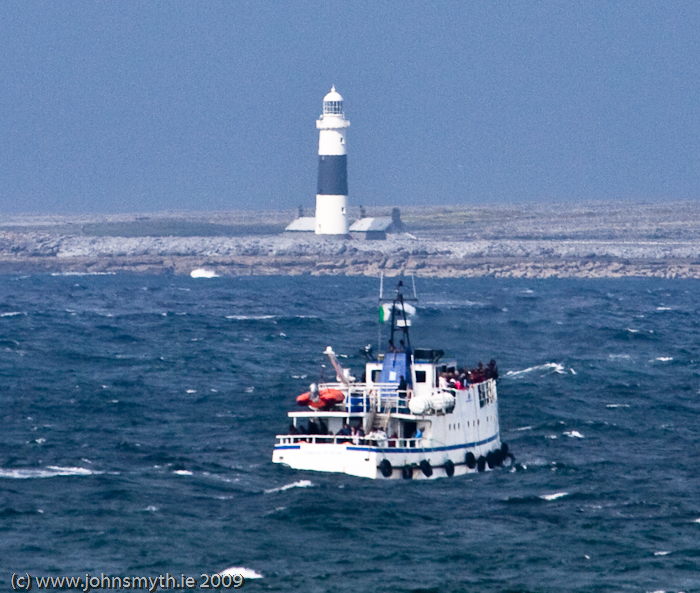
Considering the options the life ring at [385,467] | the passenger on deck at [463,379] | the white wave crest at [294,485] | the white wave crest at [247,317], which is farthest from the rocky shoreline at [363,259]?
the white wave crest at [294,485]

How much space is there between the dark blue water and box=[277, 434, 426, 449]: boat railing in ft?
3.28

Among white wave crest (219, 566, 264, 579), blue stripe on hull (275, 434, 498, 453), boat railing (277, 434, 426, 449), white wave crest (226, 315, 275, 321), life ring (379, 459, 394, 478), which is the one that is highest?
boat railing (277, 434, 426, 449)

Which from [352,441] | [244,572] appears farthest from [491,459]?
[244,572]

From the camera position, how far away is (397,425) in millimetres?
39844

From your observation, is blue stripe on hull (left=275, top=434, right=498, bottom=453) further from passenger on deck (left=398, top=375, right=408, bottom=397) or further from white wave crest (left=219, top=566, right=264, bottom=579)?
white wave crest (left=219, top=566, right=264, bottom=579)

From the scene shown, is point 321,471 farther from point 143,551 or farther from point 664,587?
point 664,587

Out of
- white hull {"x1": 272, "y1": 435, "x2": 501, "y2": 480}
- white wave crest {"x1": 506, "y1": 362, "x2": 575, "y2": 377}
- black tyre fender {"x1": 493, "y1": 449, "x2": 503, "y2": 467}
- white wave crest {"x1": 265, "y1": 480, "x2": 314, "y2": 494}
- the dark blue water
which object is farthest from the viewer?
white wave crest {"x1": 506, "y1": 362, "x2": 575, "y2": 377}

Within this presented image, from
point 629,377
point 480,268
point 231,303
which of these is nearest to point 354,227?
point 480,268

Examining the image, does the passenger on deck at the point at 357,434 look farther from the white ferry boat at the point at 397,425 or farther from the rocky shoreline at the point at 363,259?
the rocky shoreline at the point at 363,259

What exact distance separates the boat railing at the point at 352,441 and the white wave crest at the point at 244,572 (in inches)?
335

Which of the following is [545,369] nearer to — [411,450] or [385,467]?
[411,450]

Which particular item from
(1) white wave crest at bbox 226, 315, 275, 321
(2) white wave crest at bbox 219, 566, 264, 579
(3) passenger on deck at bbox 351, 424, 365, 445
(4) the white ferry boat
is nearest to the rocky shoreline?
(1) white wave crest at bbox 226, 315, 275, 321

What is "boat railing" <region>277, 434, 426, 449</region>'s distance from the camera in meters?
38.3

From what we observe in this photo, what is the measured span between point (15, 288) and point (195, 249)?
5834 cm
